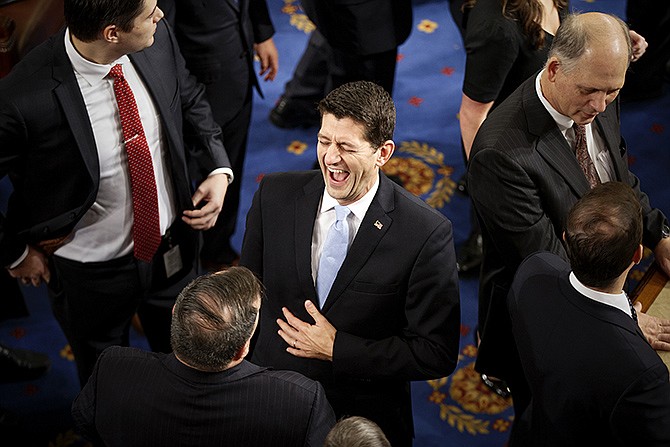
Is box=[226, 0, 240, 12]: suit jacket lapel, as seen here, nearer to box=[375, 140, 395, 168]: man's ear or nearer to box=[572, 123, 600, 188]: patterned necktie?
box=[375, 140, 395, 168]: man's ear

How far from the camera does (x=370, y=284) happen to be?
2438mm

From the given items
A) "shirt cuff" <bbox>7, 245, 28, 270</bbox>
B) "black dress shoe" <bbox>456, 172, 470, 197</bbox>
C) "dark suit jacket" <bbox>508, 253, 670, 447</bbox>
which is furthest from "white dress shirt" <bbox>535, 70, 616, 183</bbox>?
"shirt cuff" <bbox>7, 245, 28, 270</bbox>

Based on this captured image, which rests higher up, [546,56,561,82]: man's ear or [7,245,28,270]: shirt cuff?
[546,56,561,82]: man's ear

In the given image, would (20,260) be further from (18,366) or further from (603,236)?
(603,236)

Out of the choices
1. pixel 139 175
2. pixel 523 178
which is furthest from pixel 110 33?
pixel 523 178

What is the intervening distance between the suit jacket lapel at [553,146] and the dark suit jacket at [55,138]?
3.71 ft

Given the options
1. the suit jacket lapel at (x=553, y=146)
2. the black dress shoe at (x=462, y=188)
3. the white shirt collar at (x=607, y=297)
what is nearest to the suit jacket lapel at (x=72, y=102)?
the suit jacket lapel at (x=553, y=146)

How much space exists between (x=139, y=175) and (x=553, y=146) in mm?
1278

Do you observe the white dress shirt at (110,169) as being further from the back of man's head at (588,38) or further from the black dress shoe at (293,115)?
the black dress shoe at (293,115)

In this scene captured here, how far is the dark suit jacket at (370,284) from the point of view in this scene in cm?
243

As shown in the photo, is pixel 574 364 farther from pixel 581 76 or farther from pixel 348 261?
pixel 581 76

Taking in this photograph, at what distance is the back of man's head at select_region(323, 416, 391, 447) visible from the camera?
170cm

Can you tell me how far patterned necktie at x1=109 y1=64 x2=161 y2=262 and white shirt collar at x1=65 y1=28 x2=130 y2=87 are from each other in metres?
0.04

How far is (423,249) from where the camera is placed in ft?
7.90
